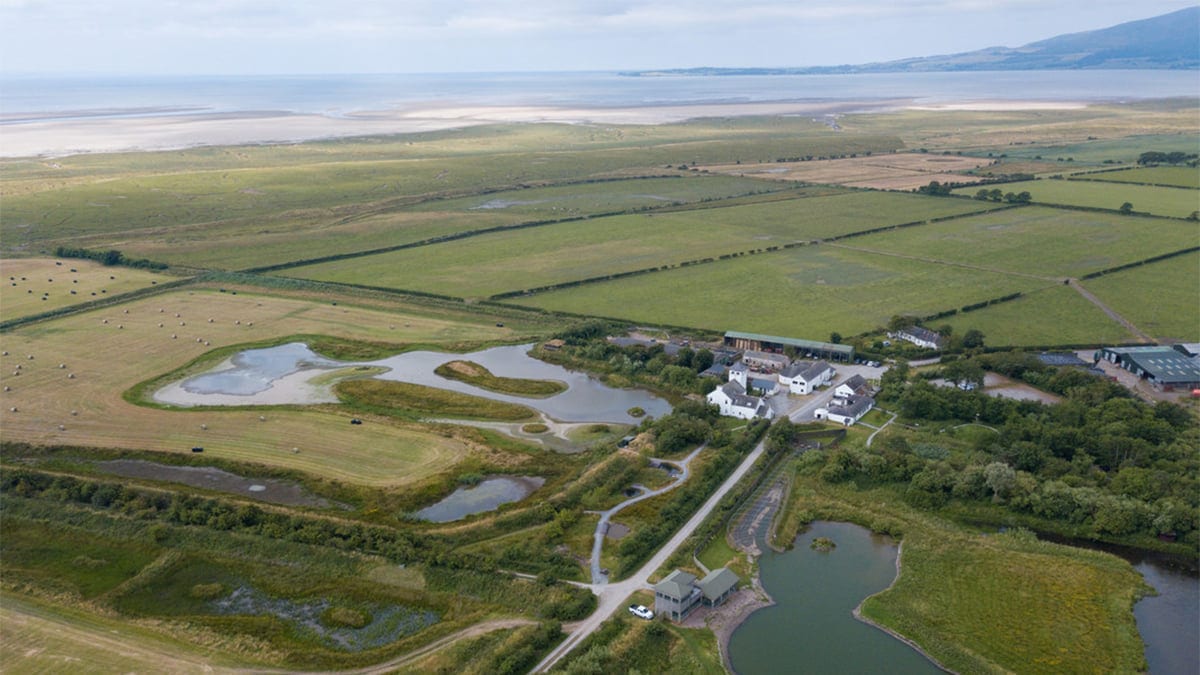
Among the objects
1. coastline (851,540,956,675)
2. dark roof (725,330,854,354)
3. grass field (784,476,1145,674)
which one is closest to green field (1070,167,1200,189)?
dark roof (725,330,854,354)

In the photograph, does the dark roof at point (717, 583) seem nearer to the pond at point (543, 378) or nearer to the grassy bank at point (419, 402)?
the pond at point (543, 378)

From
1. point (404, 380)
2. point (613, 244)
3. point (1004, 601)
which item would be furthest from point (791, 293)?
point (1004, 601)

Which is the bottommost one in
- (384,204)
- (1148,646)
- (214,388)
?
(1148,646)

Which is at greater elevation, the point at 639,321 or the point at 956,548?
the point at 639,321

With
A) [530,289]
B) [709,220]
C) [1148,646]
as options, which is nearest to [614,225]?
[709,220]

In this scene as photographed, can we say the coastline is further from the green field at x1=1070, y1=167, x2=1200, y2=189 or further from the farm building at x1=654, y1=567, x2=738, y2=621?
the green field at x1=1070, y1=167, x2=1200, y2=189

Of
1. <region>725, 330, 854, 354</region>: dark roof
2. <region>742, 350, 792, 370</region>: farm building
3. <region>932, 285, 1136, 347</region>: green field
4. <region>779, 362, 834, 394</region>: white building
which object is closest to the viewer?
<region>779, 362, 834, 394</region>: white building

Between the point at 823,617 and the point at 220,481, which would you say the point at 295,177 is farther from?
the point at 823,617

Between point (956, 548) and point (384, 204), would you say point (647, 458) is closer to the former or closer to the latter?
point (956, 548)
